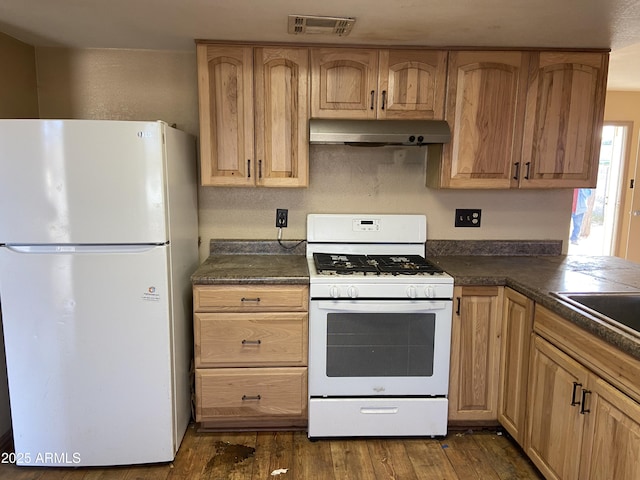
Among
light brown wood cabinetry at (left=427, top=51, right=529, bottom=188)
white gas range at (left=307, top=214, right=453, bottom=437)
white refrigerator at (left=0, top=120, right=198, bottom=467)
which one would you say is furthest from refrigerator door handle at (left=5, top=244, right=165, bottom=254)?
light brown wood cabinetry at (left=427, top=51, right=529, bottom=188)

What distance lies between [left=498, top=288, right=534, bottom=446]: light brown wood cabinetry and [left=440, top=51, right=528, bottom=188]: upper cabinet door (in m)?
0.68

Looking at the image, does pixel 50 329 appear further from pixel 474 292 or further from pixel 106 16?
pixel 474 292

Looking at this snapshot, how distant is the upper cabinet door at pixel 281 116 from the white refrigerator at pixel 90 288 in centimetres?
51

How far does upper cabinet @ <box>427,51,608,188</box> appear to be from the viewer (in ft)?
7.46

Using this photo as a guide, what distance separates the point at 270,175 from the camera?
2.31 m

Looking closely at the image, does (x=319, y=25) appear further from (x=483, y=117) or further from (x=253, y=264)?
(x=253, y=264)

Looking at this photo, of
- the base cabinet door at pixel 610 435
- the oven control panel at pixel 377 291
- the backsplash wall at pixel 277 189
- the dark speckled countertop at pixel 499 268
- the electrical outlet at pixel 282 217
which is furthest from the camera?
the electrical outlet at pixel 282 217

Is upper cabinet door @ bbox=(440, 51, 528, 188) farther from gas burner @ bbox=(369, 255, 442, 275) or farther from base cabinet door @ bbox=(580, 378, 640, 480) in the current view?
base cabinet door @ bbox=(580, 378, 640, 480)

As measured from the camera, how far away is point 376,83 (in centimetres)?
225

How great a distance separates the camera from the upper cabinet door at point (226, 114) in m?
2.19

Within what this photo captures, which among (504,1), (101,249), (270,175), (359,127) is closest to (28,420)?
(101,249)

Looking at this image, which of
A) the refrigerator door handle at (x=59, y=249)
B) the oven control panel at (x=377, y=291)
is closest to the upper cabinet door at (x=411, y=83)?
the oven control panel at (x=377, y=291)

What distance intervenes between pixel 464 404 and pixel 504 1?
1.89 metres

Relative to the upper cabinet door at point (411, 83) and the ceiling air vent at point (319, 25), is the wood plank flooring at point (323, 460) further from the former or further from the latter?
the ceiling air vent at point (319, 25)
